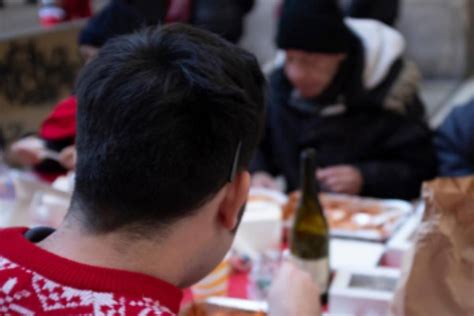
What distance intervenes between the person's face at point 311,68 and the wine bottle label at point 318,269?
3.03 ft

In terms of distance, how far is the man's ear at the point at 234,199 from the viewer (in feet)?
2.99

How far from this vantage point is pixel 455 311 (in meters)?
1.07

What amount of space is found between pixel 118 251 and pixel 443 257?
554 millimetres

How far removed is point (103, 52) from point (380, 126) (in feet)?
5.29

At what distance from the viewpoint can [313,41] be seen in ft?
7.31

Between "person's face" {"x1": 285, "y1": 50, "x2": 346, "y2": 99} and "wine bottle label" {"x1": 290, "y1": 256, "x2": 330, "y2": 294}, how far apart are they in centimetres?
93

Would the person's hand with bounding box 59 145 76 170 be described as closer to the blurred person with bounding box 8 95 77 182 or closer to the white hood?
the blurred person with bounding box 8 95 77 182

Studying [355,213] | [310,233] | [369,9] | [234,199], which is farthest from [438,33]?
[234,199]

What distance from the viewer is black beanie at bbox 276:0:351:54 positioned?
7.32 ft

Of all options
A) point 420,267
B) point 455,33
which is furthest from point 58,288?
point 455,33

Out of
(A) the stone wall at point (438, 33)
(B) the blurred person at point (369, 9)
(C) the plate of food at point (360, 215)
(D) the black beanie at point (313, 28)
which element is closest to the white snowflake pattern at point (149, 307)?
(C) the plate of food at point (360, 215)

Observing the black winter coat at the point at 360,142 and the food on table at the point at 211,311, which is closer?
the food on table at the point at 211,311

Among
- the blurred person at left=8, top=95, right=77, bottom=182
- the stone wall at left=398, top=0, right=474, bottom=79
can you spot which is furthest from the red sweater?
the stone wall at left=398, top=0, right=474, bottom=79

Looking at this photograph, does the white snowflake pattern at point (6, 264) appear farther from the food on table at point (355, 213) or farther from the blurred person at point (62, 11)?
→ the blurred person at point (62, 11)
